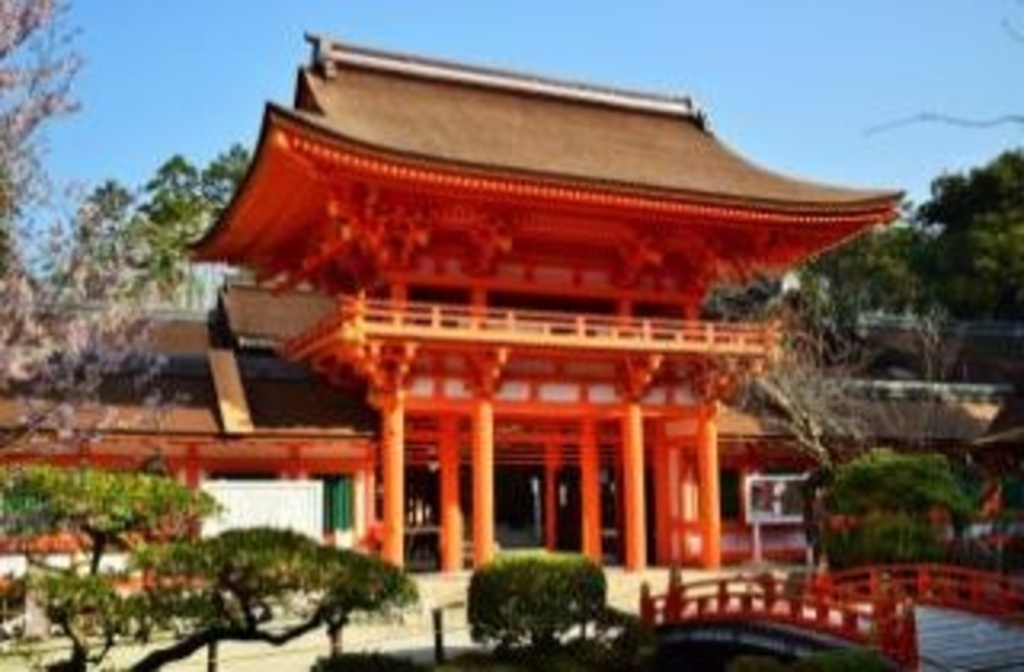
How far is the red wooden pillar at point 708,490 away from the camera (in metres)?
29.2

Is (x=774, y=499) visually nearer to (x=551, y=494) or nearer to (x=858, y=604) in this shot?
(x=551, y=494)

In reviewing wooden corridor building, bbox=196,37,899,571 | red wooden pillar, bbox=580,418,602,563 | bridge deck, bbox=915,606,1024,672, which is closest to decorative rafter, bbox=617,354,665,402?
wooden corridor building, bbox=196,37,899,571

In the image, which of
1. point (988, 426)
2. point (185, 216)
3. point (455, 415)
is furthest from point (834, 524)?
point (185, 216)

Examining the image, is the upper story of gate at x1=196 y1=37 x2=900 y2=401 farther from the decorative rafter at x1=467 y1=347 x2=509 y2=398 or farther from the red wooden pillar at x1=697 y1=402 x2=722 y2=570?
the red wooden pillar at x1=697 y1=402 x2=722 y2=570

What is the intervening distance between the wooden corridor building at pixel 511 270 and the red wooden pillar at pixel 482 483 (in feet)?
0.15

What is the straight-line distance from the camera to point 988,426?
121 feet

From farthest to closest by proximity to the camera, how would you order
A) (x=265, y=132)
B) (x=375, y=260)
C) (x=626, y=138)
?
(x=626, y=138) < (x=375, y=260) < (x=265, y=132)

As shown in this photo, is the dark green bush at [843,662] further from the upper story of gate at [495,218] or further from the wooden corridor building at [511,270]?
the upper story of gate at [495,218]

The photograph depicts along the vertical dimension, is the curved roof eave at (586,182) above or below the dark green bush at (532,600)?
above

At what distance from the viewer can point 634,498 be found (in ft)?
92.7

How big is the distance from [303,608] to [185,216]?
49867 mm

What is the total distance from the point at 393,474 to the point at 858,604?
32.4 ft

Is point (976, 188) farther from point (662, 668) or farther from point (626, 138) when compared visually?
point (662, 668)

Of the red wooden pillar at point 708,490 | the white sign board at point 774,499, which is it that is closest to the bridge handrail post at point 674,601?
the red wooden pillar at point 708,490
